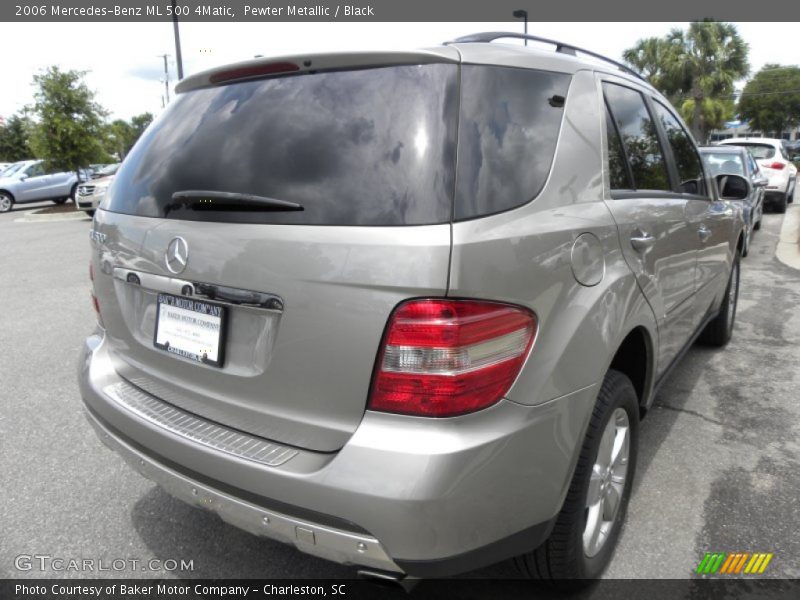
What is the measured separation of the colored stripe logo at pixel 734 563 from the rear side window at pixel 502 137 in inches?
63.1

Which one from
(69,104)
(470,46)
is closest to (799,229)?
(470,46)

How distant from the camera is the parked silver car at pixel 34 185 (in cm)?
2019

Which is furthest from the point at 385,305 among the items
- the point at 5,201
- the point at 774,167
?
the point at 5,201

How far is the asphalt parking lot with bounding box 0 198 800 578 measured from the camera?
2375 millimetres

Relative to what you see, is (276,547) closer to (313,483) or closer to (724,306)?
(313,483)

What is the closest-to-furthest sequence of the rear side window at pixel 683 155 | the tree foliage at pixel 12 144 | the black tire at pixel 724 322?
the rear side window at pixel 683 155
the black tire at pixel 724 322
the tree foliage at pixel 12 144

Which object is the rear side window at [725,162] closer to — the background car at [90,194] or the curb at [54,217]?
the background car at [90,194]

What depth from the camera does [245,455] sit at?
1.73 metres

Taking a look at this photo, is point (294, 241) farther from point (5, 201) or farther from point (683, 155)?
point (5, 201)

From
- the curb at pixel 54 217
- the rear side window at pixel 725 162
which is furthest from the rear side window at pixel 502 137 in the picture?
the curb at pixel 54 217

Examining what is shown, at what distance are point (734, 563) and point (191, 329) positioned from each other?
2.14 metres

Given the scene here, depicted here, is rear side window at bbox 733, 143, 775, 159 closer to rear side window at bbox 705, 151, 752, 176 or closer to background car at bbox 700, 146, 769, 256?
background car at bbox 700, 146, 769, 256

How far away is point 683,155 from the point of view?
331 cm

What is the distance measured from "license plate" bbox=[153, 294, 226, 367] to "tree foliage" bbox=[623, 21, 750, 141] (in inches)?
1359
